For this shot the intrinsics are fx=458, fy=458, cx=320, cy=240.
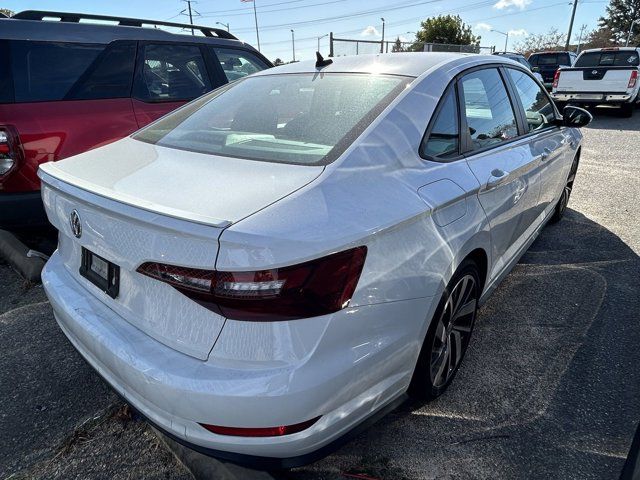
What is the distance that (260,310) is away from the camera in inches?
54.3

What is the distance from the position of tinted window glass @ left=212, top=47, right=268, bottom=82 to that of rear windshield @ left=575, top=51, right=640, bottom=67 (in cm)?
1187

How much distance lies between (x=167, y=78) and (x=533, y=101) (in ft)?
11.1

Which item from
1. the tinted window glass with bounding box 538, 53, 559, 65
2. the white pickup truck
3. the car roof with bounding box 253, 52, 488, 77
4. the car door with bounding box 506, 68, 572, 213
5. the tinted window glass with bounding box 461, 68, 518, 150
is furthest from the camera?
the tinted window glass with bounding box 538, 53, 559, 65

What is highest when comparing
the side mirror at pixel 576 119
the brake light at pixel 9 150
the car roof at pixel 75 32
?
the car roof at pixel 75 32

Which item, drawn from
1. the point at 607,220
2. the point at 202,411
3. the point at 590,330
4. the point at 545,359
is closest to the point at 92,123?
the point at 202,411

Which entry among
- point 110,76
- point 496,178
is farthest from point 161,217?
point 110,76

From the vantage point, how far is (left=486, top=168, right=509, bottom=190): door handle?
2.35 meters

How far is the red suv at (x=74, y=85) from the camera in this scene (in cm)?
345

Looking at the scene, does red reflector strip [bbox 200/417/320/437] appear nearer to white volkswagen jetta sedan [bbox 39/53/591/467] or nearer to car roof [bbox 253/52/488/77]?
white volkswagen jetta sedan [bbox 39/53/591/467]

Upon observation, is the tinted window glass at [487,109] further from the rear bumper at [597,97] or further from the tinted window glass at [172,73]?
the rear bumper at [597,97]

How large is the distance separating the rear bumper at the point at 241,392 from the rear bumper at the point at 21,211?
2237 millimetres

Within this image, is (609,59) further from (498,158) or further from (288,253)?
(288,253)

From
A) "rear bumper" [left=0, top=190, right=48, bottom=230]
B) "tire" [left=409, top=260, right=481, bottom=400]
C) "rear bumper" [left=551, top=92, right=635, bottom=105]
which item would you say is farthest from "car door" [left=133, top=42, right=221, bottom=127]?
"rear bumper" [left=551, top=92, right=635, bottom=105]

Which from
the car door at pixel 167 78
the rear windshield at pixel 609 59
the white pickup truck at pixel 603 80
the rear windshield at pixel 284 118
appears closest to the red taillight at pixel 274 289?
the rear windshield at pixel 284 118
